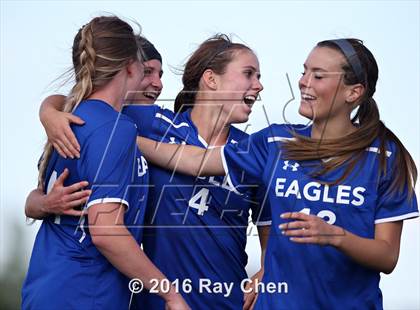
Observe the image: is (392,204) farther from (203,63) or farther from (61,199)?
(203,63)

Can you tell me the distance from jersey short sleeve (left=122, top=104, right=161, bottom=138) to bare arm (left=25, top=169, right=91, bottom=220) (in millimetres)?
944

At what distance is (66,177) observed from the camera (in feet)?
13.7

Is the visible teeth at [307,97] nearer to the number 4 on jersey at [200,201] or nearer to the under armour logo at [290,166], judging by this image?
the under armour logo at [290,166]

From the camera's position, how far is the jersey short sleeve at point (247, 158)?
4.51 metres

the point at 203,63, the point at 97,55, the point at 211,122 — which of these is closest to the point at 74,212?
the point at 97,55

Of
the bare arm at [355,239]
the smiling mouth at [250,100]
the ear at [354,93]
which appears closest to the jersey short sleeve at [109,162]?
the bare arm at [355,239]

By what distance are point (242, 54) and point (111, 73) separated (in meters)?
1.35

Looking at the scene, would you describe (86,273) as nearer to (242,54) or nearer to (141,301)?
(141,301)

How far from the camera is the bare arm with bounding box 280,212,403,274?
396 centimetres

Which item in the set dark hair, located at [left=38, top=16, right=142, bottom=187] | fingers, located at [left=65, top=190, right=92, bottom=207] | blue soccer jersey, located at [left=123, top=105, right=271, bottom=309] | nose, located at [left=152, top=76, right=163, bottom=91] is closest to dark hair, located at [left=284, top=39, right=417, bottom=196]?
blue soccer jersey, located at [left=123, top=105, right=271, bottom=309]

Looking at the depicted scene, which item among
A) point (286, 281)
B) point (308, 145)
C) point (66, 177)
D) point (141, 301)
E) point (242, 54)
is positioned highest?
point (242, 54)

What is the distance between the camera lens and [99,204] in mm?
4047

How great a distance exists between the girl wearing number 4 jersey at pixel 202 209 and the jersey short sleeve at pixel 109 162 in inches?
35.9

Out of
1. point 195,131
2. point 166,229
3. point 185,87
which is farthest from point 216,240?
point 185,87
